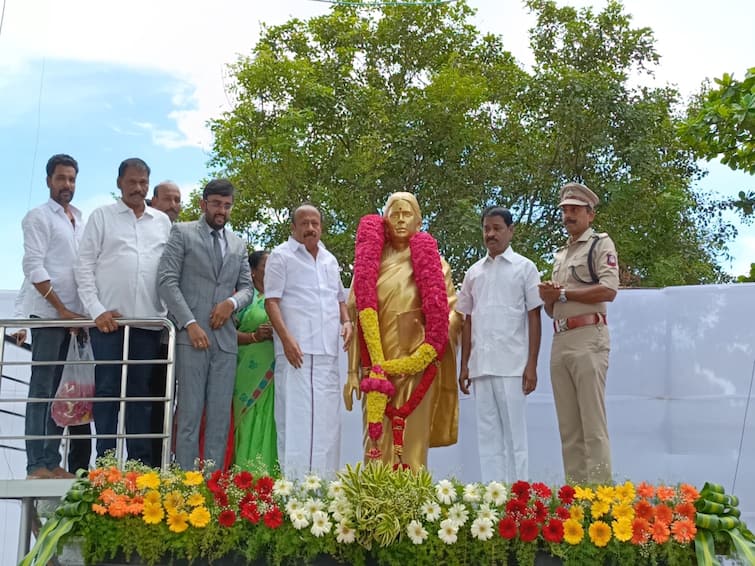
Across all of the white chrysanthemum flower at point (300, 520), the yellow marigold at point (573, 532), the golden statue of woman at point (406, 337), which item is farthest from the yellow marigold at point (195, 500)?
the golden statue of woman at point (406, 337)

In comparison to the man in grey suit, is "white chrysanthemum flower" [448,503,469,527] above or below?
below

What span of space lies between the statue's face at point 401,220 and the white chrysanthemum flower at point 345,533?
2.48 m

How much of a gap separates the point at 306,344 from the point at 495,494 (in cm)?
214

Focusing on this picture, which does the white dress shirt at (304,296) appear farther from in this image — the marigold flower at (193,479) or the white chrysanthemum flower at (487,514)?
the white chrysanthemum flower at (487,514)

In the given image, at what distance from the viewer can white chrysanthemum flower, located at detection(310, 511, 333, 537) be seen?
3576mm

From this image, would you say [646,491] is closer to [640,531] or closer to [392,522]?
[640,531]

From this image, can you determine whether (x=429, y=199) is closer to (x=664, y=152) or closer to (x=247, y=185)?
(x=247, y=185)

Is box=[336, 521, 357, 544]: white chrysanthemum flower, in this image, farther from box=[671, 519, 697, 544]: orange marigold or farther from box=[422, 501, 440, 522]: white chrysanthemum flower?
box=[671, 519, 697, 544]: orange marigold

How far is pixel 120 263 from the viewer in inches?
209

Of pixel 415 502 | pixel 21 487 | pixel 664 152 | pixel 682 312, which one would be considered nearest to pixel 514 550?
pixel 415 502

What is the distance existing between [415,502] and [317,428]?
6.33ft

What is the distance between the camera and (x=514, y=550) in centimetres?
358

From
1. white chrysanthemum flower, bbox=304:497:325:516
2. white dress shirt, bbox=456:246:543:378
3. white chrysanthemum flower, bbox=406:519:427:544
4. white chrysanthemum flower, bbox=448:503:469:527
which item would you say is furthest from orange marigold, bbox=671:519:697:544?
white dress shirt, bbox=456:246:543:378

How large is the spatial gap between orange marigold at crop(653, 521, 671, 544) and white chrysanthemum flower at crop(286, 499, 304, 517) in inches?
51.4
